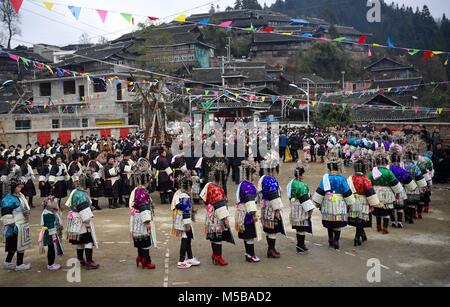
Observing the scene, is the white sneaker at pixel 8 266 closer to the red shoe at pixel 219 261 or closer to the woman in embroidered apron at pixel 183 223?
the woman in embroidered apron at pixel 183 223

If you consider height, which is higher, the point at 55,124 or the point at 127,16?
the point at 127,16

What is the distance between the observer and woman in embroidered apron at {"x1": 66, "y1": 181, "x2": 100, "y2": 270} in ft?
25.6

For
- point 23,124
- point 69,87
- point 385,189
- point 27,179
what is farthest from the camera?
point 69,87

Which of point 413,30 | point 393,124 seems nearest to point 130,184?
point 393,124

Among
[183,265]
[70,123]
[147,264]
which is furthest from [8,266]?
[70,123]

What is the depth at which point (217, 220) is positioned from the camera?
25.8 ft

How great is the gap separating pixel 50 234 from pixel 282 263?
165 inches

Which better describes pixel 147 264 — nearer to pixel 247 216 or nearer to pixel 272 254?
pixel 247 216

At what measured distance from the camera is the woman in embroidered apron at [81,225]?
25.6ft

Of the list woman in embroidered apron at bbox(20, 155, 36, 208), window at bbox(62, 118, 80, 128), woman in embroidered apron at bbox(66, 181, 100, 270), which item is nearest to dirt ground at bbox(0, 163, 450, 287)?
woman in embroidered apron at bbox(66, 181, 100, 270)

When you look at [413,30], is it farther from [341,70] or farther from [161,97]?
[161,97]

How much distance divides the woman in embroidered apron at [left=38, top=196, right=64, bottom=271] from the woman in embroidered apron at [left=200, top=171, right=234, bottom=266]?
271cm

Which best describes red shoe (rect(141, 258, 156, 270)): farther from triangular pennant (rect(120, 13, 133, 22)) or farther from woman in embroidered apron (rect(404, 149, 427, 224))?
triangular pennant (rect(120, 13, 133, 22))
